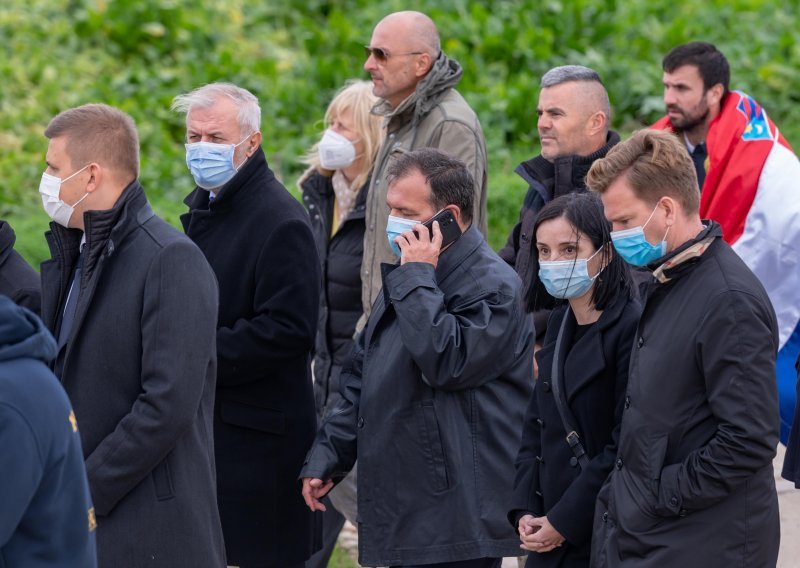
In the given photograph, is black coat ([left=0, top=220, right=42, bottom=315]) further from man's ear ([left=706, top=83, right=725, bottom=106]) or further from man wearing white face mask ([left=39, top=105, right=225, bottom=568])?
man's ear ([left=706, top=83, right=725, bottom=106])

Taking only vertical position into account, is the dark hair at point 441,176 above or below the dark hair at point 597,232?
above

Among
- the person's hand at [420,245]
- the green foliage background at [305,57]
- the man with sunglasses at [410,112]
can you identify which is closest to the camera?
the person's hand at [420,245]

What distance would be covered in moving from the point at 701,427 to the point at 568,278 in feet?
2.28

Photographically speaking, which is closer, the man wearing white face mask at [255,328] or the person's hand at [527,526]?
the person's hand at [527,526]

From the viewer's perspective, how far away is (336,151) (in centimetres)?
610

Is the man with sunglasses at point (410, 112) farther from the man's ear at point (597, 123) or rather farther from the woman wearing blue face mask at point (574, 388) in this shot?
the woman wearing blue face mask at point (574, 388)

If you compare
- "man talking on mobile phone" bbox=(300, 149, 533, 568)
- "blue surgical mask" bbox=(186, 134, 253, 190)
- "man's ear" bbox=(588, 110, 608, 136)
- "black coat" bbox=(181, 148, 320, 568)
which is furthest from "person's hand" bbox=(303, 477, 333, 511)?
"man's ear" bbox=(588, 110, 608, 136)

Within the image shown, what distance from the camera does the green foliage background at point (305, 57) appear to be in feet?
37.7

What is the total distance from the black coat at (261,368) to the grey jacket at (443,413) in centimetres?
65

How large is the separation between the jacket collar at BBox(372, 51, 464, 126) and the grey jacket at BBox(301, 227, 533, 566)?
5.27ft

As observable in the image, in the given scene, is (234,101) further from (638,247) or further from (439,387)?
(638,247)

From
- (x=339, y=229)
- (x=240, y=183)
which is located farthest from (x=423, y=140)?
(x=240, y=183)

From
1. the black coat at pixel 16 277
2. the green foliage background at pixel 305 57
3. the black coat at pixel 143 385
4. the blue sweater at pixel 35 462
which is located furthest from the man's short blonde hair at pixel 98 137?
the green foliage background at pixel 305 57

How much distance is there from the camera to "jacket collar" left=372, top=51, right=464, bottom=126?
19.0 ft
